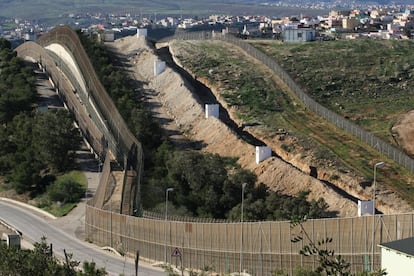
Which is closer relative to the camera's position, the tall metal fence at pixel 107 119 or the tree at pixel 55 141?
the tall metal fence at pixel 107 119

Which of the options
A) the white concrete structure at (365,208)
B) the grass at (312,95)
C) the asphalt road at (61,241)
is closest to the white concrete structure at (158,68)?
the grass at (312,95)

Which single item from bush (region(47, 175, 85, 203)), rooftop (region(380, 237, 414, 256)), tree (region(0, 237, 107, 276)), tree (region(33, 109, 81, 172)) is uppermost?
rooftop (region(380, 237, 414, 256))

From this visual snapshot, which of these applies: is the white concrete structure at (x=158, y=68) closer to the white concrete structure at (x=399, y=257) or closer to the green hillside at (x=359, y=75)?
the green hillside at (x=359, y=75)

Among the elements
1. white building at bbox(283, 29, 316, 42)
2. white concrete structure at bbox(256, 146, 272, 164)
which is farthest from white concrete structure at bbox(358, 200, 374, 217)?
white building at bbox(283, 29, 316, 42)

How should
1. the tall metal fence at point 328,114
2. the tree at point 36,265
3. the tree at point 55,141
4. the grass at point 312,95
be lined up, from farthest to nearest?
the tree at point 55,141, the tall metal fence at point 328,114, the grass at point 312,95, the tree at point 36,265

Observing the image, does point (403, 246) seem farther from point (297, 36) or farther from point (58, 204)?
point (297, 36)

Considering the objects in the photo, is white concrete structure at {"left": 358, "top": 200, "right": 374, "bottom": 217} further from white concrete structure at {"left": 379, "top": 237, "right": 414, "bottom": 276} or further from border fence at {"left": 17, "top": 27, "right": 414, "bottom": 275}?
white concrete structure at {"left": 379, "top": 237, "right": 414, "bottom": 276}

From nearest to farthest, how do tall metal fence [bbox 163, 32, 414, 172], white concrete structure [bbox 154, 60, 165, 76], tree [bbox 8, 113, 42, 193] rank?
tall metal fence [bbox 163, 32, 414, 172], tree [bbox 8, 113, 42, 193], white concrete structure [bbox 154, 60, 165, 76]
